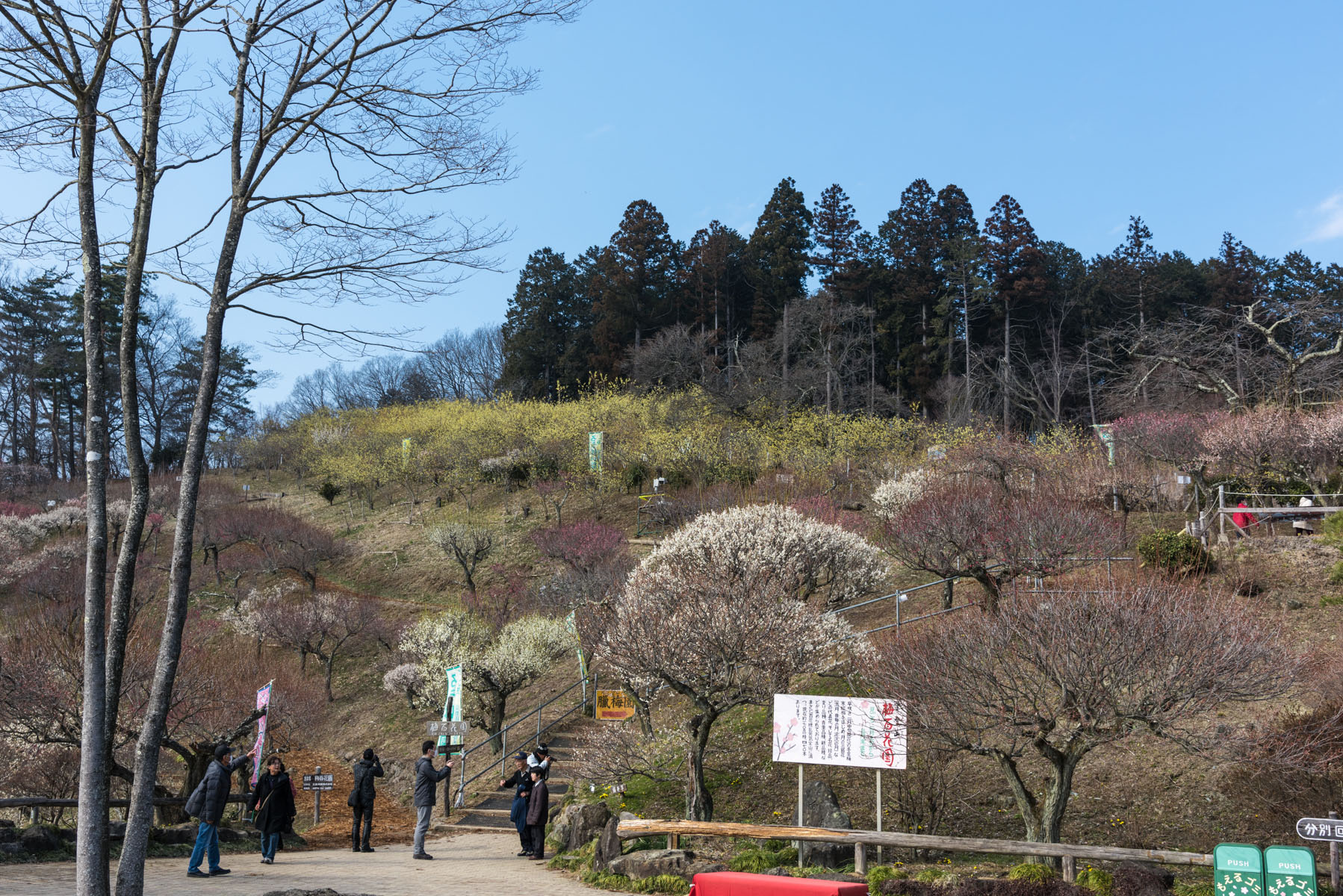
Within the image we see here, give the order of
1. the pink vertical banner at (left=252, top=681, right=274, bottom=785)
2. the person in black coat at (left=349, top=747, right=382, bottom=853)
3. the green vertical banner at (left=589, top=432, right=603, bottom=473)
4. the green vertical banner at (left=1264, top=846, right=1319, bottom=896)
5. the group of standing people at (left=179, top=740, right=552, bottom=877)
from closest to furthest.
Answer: the green vertical banner at (left=1264, top=846, right=1319, bottom=896), the group of standing people at (left=179, top=740, right=552, bottom=877), the person in black coat at (left=349, top=747, right=382, bottom=853), the pink vertical banner at (left=252, top=681, right=274, bottom=785), the green vertical banner at (left=589, top=432, right=603, bottom=473)

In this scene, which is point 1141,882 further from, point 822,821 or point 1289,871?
point 822,821

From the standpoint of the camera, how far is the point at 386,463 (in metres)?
48.6

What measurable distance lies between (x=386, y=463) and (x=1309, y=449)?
40.7 m

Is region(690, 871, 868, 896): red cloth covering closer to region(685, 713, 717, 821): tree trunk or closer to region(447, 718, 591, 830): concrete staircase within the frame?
region(685, 713, 717, 821): tree trunk

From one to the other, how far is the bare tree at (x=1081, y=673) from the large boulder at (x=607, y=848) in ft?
12.0

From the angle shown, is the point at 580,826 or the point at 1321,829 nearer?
the point at 1321,829

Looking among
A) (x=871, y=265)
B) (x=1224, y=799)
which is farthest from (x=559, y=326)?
(x=1224, y=799)

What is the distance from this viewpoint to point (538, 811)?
12086 millimetres

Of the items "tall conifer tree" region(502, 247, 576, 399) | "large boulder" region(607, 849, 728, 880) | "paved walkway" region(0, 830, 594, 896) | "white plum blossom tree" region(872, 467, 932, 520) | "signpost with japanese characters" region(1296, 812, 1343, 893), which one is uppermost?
"tall conifer tree" region(502, 247, 576, 399)

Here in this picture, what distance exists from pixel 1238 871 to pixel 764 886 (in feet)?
11.6

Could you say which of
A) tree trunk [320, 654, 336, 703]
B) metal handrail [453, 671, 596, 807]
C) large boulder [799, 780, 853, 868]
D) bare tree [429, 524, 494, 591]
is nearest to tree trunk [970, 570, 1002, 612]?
large boulder [799, 780, 853, 868]

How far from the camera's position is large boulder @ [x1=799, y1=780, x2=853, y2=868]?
31.9 feet

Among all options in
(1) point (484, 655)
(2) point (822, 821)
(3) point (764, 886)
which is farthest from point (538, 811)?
(1) point (484, 655)

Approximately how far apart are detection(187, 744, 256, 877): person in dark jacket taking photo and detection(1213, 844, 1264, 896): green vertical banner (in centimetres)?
976
